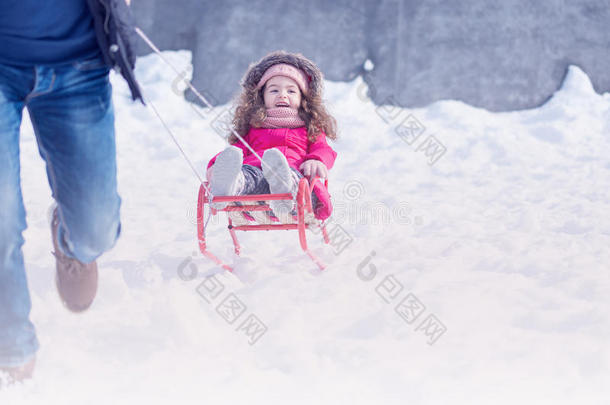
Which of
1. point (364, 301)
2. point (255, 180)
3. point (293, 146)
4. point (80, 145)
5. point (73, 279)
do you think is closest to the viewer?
point (80, 145)

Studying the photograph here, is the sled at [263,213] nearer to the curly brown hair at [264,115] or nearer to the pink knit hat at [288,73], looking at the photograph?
the curly brown hair at [264,115]

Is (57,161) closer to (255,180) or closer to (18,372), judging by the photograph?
(18,372)

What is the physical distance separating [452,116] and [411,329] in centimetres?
541

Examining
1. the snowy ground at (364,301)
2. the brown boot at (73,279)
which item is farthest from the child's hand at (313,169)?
the brown boot at (73,279)

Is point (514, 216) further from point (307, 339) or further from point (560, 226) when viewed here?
point (307, 339)

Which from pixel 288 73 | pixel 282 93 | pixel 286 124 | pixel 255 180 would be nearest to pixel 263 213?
pixel 255 180

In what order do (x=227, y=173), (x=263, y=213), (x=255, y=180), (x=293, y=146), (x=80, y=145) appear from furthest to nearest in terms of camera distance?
(x=293, y=146) < (x=263, y=213) < (x=255, y=180) < (x=227, y=173) < (x=80, y=145)

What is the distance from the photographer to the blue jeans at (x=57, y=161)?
1.48 m

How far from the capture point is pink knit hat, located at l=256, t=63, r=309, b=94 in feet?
10.9

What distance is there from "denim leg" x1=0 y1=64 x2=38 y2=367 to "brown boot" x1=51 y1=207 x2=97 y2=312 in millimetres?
373

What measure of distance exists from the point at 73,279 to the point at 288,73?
1.81m

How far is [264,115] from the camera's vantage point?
3322 mm

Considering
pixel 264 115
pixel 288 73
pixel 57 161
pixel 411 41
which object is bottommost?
pixel 411 41

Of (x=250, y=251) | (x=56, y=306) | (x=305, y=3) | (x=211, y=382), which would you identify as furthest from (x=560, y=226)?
(x=305, y=3)
